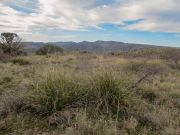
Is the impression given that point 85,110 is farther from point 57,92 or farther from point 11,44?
point 11,44

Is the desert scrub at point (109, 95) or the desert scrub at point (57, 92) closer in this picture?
the desert scrub at point (57, 92)

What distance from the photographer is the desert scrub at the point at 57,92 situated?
14.6 ft

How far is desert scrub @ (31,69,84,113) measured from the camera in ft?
14.6

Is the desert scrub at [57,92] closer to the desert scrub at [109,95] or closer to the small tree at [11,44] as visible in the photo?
the desert scrub at [109,95]

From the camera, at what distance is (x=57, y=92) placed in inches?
178

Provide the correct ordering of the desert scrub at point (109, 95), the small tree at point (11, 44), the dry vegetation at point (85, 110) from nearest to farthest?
the dry vegetation at point (85, 110) < the desert scrub at point (109, 95) < the small tree at point (11, 44)

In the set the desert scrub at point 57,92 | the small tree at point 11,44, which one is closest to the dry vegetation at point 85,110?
the desert scrub at point 57,92

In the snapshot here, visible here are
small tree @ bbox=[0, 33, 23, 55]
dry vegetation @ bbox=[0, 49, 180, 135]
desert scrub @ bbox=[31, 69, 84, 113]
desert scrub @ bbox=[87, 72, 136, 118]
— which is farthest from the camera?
small tree @ bbox=[0, 33, 23, 55]

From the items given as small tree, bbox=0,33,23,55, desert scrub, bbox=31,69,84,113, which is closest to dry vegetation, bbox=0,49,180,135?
desert scrub, bbox=31,69,84,113

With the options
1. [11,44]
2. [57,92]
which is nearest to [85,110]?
[57,92]

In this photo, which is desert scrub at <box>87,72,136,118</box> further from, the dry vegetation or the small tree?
the small tree

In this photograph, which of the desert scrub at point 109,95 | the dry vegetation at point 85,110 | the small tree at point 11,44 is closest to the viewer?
the dry vegetation at point 85,110

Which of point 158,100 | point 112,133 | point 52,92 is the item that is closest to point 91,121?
point 112,133

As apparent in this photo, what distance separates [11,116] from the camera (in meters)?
4.26
